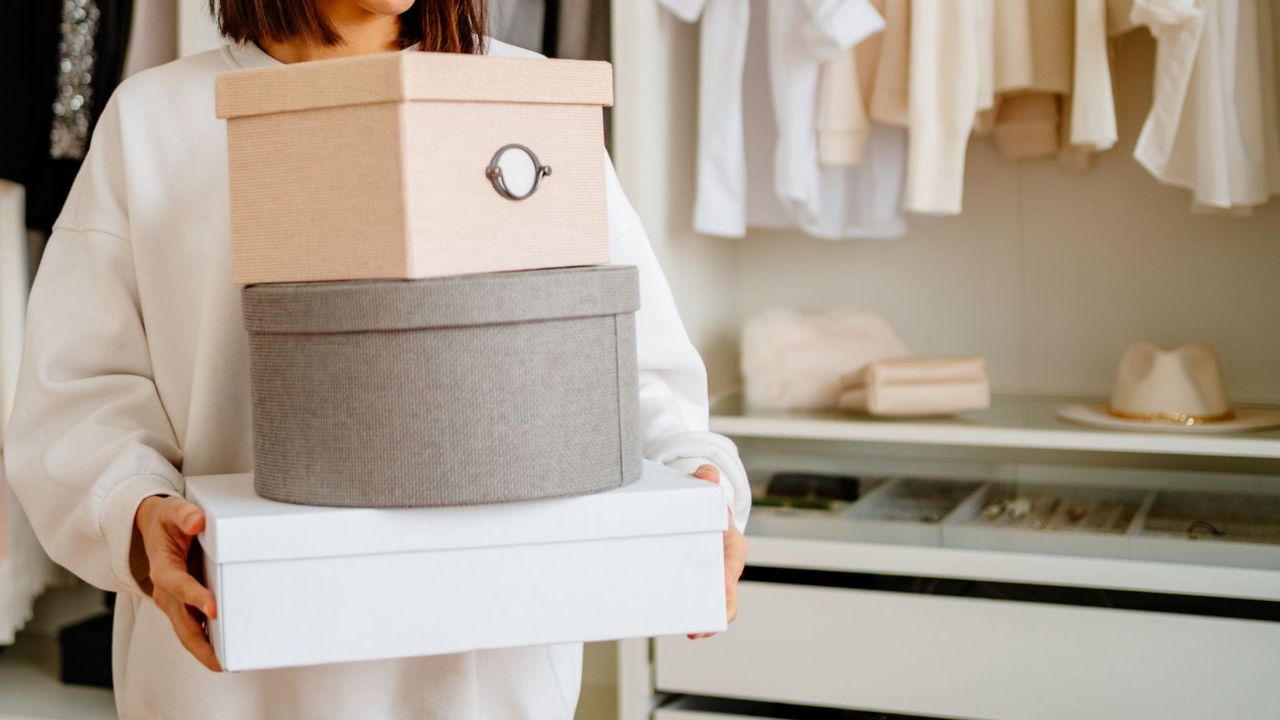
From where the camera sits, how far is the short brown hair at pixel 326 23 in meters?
0.94

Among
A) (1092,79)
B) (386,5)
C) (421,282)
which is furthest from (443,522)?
(1092,79)

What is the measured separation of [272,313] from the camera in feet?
2.54

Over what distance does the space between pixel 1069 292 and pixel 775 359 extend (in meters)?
0.56

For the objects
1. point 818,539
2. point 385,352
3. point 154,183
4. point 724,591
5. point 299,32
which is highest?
point 299,32

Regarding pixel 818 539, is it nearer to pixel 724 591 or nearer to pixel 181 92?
pixel 724 591

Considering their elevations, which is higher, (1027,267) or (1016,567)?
(1027,267)

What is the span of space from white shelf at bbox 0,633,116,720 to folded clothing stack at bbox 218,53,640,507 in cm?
147

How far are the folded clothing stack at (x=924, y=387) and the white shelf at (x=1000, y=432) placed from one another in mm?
21

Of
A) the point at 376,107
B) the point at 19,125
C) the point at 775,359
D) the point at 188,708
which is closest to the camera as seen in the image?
the point at 376,107

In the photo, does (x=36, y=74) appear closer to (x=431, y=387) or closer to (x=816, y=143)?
(x=816, y=143)

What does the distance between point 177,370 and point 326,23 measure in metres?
0.29

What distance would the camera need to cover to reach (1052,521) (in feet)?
5.66

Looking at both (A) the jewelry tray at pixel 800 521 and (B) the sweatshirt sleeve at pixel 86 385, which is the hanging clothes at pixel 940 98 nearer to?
(A) the jewelry tray at pixel 800 521

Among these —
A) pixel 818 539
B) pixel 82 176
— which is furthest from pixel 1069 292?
pixel 82 176
